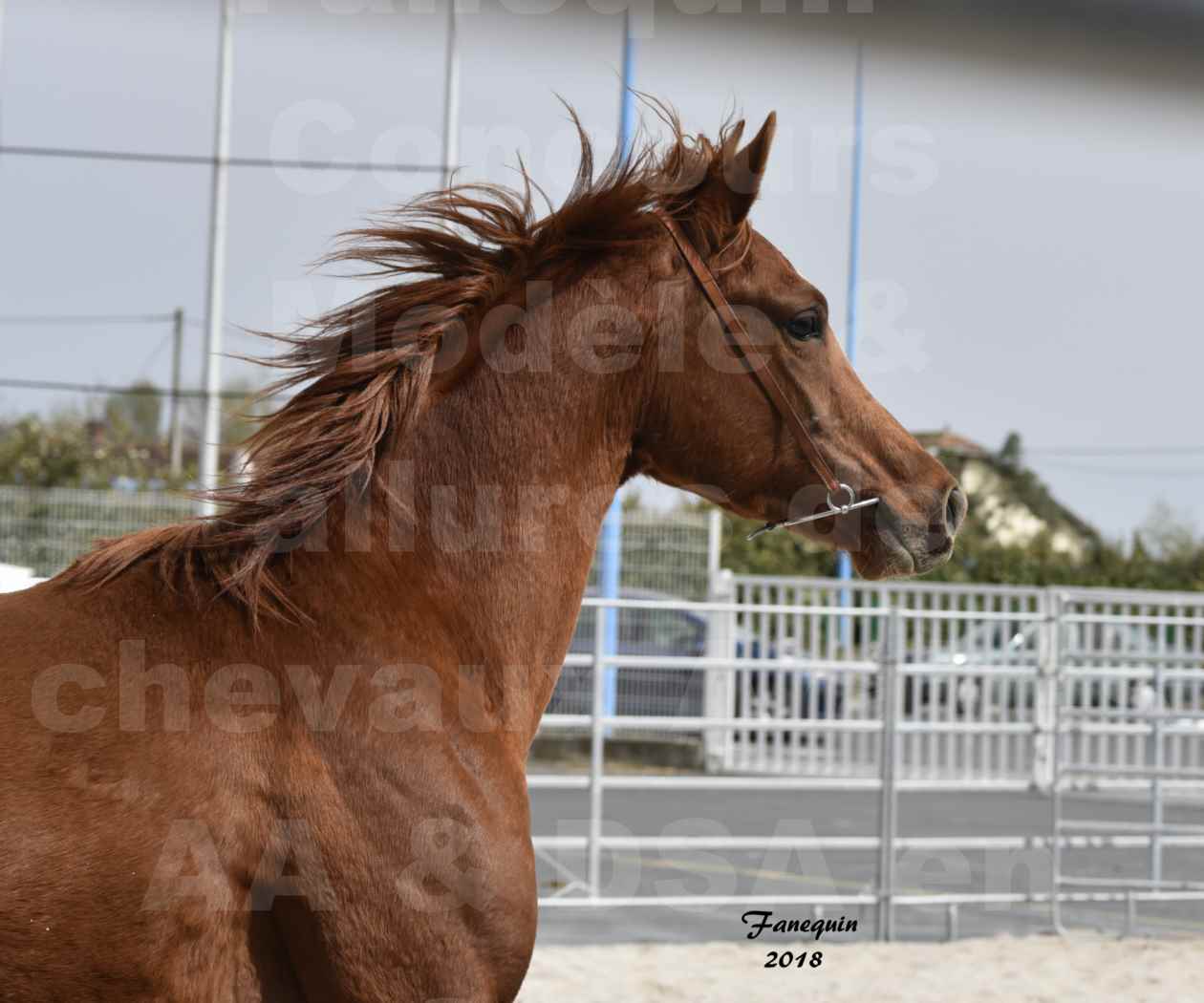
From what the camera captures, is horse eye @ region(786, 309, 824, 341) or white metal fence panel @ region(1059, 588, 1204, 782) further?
white metal fence panel @ region(1059, 588, 1204, 782)

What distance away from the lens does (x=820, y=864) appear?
8.39 metres

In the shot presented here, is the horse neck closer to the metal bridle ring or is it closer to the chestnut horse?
the chestnut horse

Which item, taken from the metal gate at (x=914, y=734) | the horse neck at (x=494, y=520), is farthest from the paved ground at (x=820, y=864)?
the horse neck at (x=494, y=520)

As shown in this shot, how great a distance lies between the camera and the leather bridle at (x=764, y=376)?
254cm

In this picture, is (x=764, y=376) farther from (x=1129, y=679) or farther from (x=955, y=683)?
(x=1129, y=679)

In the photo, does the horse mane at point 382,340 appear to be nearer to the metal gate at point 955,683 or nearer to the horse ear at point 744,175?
the horse ear at point 744,175

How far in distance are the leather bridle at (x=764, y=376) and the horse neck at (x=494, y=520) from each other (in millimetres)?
213

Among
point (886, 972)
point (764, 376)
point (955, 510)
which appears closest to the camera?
point (764, 376)

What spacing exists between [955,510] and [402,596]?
1.15 meters

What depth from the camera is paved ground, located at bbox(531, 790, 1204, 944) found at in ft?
22.5

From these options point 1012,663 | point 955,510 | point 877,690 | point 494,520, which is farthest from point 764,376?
point 1012,663

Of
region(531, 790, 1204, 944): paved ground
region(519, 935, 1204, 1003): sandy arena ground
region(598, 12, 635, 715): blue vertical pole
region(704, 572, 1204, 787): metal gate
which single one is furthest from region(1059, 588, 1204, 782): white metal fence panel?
region(598, 12, 635, 715): blue vertical pole

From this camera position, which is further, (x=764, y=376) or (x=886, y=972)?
(x=886, y=972)

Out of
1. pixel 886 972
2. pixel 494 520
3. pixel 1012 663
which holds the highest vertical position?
pixel 494 520
